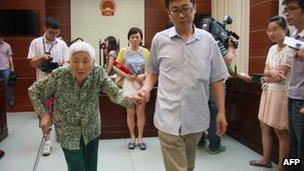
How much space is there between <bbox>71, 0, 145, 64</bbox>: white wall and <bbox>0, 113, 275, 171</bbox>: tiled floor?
364cm

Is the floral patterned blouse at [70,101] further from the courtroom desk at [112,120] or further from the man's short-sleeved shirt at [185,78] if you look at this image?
the courtroom desk at [112,120]

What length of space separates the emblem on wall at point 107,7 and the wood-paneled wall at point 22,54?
135 cm

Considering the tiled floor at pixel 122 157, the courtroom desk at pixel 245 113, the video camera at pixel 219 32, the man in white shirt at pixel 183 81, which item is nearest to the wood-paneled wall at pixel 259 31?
the courtroom desk at pixel 245 113

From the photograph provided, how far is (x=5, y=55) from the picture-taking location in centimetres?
654

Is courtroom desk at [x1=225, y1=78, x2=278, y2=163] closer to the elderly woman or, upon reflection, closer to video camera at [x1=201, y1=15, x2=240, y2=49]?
video camera at [x1=201, y1=15, x2=240, y2=49]

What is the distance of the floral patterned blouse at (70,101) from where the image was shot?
6.77 feet

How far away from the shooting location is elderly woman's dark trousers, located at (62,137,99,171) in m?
2.10

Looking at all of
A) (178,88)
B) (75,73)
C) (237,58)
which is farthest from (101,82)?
(237,58)

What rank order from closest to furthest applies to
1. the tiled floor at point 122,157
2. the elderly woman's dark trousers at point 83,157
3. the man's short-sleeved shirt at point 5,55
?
the elderly woman's dark trousers at point 83,157
the tiled floor at point 122,157
the man's short-sleeved shirt at point 5,55

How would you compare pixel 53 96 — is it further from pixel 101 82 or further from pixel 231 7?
pixel 231 7

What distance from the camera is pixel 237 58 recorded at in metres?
6.36

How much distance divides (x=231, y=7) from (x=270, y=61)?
3848 mm

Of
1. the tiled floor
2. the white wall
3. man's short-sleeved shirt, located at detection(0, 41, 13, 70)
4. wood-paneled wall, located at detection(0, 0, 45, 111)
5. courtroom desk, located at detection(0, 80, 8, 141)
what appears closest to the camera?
the tiled floor

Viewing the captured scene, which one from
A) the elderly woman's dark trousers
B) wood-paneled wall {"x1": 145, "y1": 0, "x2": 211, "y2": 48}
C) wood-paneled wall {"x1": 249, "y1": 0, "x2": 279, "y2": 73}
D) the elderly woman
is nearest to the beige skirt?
the elderly woman
